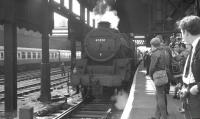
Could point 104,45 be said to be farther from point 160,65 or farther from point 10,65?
point 160,65

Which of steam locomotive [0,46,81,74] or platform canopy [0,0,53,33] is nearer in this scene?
platform canopy [0,0,53,33]

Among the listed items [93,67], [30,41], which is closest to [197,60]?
[93,67]

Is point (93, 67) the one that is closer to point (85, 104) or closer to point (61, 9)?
point (85, 104)

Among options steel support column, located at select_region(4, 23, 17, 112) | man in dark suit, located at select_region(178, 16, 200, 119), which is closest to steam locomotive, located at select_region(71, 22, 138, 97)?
steel support column, located at select_region(4, 23, 17, 112)

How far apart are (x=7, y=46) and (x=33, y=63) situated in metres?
21.6

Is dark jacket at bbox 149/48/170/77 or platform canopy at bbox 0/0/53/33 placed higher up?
platform canopy at bbox 0/0/53/33

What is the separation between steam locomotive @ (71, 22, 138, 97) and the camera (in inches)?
428

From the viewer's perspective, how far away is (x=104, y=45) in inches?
473

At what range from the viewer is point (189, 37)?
3211 mm

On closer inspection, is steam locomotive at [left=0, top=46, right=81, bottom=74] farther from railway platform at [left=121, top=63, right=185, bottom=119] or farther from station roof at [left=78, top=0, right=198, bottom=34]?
railway platform at [left=121, top=63, right=185, bottom=119]

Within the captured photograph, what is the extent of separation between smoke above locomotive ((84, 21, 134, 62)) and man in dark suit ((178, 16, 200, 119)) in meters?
8.51

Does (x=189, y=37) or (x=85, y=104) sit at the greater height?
(x=189, y=37)

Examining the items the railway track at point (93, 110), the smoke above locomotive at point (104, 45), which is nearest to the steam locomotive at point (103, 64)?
the smoke above locomotive at point (104, 45)

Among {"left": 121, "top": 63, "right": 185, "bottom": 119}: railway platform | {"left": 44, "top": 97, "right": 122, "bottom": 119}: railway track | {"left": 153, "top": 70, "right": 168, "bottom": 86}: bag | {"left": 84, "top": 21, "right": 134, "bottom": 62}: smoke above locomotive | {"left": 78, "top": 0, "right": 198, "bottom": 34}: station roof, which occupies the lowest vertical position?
{"left": 44, "top": 97, "right": 122, "bottom": 119}: railway track
